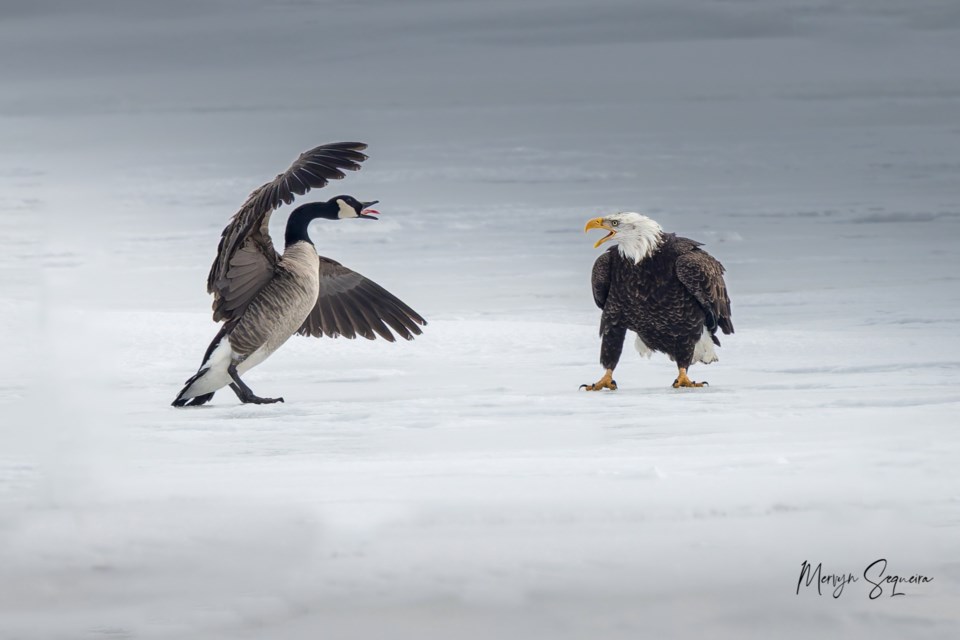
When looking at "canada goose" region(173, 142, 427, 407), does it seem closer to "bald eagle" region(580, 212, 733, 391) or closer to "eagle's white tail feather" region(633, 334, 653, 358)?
"bald eagle" region(580, 212, 733, 391)

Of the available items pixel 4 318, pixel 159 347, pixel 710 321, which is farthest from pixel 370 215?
pixel 4 318

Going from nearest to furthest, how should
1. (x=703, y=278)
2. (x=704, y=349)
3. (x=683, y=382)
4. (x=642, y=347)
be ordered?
(x=703, y=278) → (x=683, y=382) → (x=704, y=349) → (x=642, y=347)

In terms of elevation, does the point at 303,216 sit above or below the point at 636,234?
below

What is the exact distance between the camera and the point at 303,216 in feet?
30.1

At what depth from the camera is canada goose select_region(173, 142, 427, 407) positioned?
27.2 ft

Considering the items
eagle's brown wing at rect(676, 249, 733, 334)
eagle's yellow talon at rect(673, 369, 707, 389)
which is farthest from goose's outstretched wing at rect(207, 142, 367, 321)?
eagle's yellow talon at rect(673, 369, 707, 389)

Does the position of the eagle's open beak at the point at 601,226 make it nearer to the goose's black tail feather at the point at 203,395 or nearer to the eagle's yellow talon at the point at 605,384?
the eagle's yellow talon at the point at 605,384

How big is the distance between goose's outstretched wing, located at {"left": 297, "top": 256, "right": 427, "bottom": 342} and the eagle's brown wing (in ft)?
6.08

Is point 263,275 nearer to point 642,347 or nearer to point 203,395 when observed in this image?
point 203,395

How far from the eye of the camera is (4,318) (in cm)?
1260

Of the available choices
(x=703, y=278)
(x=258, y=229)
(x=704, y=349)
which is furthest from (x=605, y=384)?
(x=258, y=229)

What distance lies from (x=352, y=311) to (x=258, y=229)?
1.52 metres

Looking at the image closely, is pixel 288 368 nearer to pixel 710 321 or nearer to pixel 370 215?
pixel 370 215

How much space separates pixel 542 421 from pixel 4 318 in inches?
234
